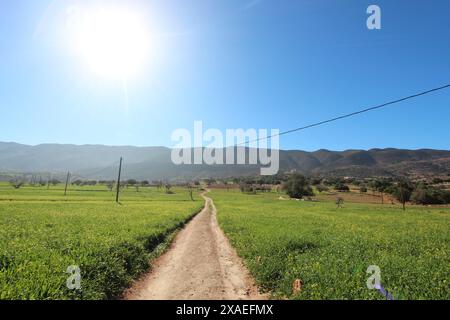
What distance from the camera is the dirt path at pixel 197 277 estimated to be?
11680mm

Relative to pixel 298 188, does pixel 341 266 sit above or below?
above

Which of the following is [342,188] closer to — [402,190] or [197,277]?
[402,190]

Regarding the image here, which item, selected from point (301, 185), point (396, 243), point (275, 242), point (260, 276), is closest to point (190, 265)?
point (260, 276)

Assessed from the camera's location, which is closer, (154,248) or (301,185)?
(154,248)

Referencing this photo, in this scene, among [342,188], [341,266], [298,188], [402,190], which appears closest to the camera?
[341,266]

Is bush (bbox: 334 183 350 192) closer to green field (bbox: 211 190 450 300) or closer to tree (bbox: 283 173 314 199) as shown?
tree (bbox: 283 173 314 199)

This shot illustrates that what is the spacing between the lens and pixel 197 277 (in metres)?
13.8

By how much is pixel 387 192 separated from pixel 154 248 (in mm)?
128804

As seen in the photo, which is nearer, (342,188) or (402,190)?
(402,190)

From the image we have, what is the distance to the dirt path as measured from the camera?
38.3 ft

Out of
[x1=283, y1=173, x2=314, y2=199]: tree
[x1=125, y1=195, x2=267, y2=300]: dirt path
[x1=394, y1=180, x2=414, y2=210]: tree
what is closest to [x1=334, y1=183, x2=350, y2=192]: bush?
[x1=283, y1=173, x2=314, y2=199]: tree

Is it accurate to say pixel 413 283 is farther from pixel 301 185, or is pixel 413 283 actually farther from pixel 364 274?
pixel 301 185

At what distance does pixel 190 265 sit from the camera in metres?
16.1

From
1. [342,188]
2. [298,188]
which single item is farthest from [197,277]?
[342,188]
